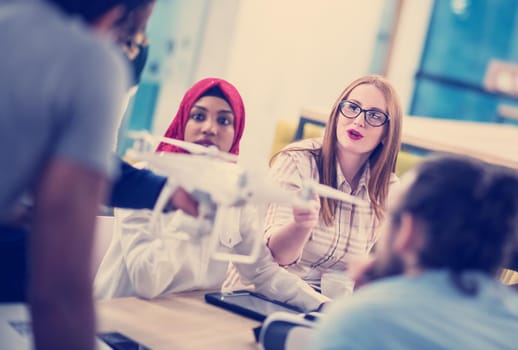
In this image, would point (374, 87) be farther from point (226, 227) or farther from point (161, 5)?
point (161, 5)

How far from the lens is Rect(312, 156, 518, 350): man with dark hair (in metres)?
1.00

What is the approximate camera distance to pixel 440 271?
1073mm

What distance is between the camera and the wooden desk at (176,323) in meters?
1.39

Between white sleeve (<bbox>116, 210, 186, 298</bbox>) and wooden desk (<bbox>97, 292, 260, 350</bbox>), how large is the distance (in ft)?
0.12

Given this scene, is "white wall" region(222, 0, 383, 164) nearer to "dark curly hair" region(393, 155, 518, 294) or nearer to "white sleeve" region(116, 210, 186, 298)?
"white sleeve" region(116, 210, 186, 298)

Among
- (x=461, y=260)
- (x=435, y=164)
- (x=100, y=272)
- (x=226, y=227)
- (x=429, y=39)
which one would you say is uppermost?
(x=429, y=39)

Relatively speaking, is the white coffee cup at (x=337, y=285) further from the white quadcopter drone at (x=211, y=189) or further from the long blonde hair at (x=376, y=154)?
the white quadcopter drone at (x=211, y=189)

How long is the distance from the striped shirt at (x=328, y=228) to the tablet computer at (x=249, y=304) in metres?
0.38

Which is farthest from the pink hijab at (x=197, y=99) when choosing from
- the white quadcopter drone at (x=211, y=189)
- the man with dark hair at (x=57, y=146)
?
the man with dark hair at (x=57, y=146)

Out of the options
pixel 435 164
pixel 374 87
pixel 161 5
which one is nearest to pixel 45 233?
pixel 435 164

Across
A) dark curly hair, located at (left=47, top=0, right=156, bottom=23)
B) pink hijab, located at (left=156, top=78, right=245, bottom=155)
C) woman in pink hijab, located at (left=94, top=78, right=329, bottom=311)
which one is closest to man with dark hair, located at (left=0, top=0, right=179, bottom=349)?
dark curly hair, located at (left=47, top=0, right=156, bottom=23)

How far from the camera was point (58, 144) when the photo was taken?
2.88 feet

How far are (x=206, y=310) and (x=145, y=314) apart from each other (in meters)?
0.18

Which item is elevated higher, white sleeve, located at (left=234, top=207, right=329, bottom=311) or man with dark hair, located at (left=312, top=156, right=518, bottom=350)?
man with dark hair, located at (left=312, top=156, right=518, bottom=350)
